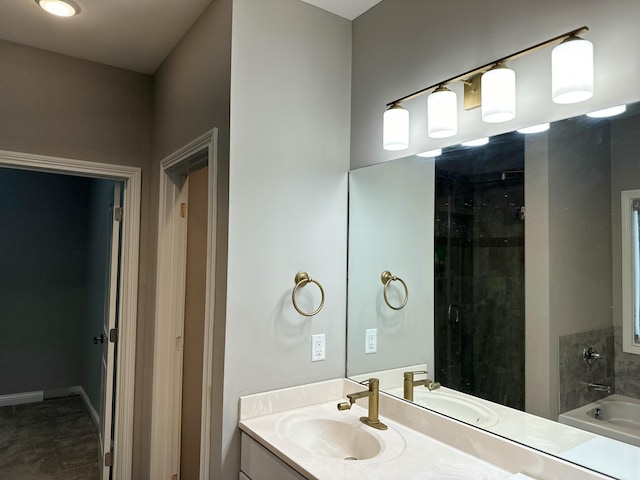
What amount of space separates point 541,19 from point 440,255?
2.81 ft

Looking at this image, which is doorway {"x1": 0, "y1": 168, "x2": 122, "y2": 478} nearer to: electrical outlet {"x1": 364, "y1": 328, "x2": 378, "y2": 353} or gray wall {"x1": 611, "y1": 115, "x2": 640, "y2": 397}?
electrical outlet {"x1": 364, "y1": 328, "x2": 378, "y2": 353}

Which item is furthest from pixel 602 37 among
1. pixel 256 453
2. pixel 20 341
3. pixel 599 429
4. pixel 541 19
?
pixel 20 341

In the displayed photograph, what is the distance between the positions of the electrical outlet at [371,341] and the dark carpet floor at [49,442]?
2.31 m

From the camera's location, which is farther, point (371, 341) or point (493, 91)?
point (371, 341)

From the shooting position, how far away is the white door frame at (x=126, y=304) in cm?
251

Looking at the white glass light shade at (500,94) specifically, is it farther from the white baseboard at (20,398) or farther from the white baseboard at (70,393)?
the white baseboard at (20,398)

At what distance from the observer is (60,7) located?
1917 mm

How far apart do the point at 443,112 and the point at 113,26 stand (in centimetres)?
171

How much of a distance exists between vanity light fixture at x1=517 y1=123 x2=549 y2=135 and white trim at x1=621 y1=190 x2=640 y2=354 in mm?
295

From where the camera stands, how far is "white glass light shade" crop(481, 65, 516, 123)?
132 cm

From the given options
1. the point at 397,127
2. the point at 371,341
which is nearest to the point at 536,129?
the point at 397,127

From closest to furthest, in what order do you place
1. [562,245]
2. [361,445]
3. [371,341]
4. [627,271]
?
[627,271]
[562,245]
[361,445]
[371,341]

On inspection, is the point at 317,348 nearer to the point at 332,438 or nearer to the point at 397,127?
the point at 332,438

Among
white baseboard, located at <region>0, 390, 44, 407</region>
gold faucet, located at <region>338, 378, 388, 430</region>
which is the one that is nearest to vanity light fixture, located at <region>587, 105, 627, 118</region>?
gold faucet, located at <region>338, 378, 388, 430</region>
